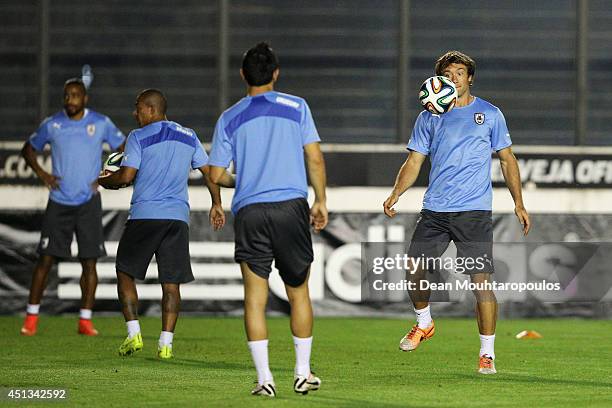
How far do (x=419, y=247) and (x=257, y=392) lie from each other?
6.57ft

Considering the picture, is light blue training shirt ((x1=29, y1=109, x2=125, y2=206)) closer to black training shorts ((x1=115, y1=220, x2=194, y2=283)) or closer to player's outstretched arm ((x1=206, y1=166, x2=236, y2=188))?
black training shorts ((x1=115, y1=220, x2=194, y2=283))

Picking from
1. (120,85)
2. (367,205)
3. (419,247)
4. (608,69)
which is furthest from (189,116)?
(419,247)

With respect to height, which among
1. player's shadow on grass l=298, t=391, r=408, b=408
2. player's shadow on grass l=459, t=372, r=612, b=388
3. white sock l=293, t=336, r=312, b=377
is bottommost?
player's shadow on grass l=459, t=372, r=612, b=388

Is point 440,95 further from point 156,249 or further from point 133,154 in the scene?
point 156,249

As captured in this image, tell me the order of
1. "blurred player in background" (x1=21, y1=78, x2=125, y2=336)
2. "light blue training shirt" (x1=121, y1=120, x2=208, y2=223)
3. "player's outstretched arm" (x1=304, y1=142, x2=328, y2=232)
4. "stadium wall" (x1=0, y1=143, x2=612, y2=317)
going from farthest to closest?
1. "stadium wall" (x1=0, y1=143, x2=612, y2=317)
2. "blurred player in background" (x1=21, y1=78, x2=125, y2=336)
3. "light blue training shirt" (x1=121, y1=120, x2=208, y2=223)
4. "player's outstretched arm" (x1=304, y1=142, x2=328, y2=232)

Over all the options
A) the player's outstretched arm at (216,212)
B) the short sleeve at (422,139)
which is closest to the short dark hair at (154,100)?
the player's outstretched arm at (216,212)

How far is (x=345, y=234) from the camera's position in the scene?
16.5 meters

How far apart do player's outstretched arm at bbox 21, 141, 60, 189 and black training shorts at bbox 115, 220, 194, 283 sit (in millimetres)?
2606

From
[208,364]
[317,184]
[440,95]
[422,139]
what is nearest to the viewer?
[317,184]

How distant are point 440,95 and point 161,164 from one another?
7.49 ft

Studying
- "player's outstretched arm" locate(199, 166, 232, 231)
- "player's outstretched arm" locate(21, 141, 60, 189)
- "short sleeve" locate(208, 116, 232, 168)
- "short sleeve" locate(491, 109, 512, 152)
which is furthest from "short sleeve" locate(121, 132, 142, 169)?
"player's outstretched arm" locate(21, 141, 60, 189)

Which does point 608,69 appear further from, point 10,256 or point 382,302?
point 10,256

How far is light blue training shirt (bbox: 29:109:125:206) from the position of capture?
13.6 meters

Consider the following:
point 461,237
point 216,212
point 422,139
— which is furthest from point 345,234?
point 216,212
